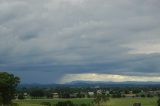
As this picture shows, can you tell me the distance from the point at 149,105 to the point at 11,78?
56.2 m

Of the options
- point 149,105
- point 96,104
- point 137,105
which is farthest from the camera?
point 96,104

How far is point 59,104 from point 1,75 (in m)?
43.3

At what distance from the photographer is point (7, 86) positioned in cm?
10606

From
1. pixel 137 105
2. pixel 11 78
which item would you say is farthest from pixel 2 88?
pixel 137 105

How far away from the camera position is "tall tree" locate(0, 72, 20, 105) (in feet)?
347

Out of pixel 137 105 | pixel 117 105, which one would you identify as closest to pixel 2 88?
pixel 117 105

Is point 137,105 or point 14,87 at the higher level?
point 14,87

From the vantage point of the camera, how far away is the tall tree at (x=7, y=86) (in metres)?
106

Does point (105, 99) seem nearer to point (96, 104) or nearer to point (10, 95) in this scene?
point (96, 104)

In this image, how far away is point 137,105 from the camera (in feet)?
143

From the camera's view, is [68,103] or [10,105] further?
[68,103]

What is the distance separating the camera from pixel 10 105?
348 feet

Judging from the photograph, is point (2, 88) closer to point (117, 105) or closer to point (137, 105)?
point (117, 105)

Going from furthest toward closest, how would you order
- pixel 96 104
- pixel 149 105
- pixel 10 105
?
pixel 96 104, pixel 149 105, pixel 10 105
